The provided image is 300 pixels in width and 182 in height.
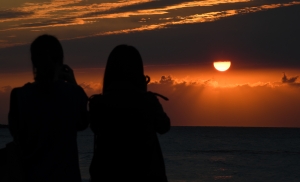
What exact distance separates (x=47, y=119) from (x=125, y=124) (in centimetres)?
40

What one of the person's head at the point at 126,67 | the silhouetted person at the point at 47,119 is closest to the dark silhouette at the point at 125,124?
the person's head at the point at 126,67

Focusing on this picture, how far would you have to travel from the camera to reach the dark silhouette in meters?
2.82

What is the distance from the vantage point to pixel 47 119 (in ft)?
9.11

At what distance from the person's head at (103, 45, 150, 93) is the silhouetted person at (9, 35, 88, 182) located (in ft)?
0.66

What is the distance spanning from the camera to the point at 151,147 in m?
2.81

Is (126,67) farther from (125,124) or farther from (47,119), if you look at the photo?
(47,119)

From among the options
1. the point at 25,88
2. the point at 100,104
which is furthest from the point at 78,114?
the point at 25,88

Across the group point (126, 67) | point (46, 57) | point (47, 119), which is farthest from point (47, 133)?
point (126, 67)

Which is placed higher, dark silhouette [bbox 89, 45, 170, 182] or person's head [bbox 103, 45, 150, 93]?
person's head [bbox 103, 45, 150, 93]

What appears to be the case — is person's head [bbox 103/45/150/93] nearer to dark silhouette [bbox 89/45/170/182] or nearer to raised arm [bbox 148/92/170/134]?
dark silhouette [bbox 89/45/170/182]

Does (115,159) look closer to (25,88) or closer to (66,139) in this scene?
(66,139)

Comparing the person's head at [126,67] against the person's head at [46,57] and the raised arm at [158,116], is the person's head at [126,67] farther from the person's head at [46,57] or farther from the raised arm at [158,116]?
the person's head at [46,57]

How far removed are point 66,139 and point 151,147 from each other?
44 cm

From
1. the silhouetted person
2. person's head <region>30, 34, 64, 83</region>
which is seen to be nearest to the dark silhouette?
the silhouetted person
